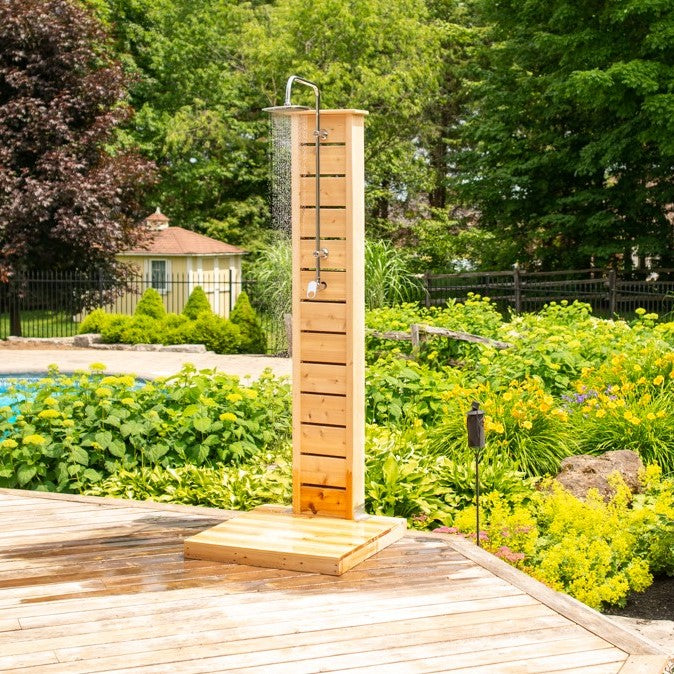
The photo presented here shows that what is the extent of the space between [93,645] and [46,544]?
138 cm

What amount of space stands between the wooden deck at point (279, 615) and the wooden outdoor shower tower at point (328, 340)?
381 mm

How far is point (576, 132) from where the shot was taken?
2398 centimetres

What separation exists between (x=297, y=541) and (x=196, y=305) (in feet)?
50.1

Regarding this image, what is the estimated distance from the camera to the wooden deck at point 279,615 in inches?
148

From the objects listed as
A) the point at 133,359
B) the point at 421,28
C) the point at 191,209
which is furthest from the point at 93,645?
the point at 191,209

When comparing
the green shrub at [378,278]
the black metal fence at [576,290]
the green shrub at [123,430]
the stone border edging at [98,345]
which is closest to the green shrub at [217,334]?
the stone border edging at [98,345]

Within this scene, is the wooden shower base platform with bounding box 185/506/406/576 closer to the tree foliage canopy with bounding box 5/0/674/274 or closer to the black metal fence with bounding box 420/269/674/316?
the black metal fence with bounding box 420/269/674/316

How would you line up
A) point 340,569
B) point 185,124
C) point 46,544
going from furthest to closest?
point 185,124 → point 46,544 → point 340,569

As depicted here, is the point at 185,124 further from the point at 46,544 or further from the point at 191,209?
the point at 46,544

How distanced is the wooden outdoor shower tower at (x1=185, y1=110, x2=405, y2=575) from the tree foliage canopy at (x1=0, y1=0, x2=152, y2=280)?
16.4 m

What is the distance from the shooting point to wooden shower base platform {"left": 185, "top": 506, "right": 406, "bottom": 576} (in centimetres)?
476

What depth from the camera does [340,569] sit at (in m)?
4.69

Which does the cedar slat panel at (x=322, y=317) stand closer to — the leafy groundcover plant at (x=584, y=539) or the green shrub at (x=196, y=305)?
the leafy groundcover plant at (x=584, y=539)

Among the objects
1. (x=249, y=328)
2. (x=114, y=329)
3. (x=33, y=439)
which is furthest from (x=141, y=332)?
(x=33, y=439)
